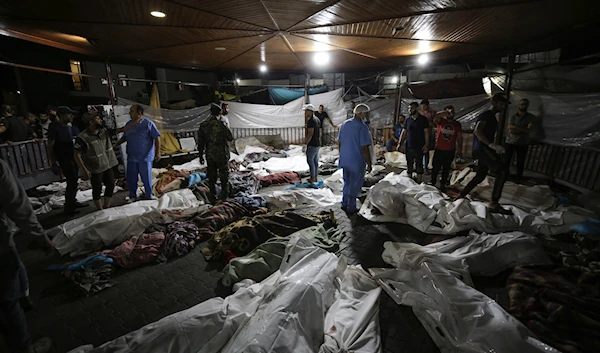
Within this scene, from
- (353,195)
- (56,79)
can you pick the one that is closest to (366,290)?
(353,195)

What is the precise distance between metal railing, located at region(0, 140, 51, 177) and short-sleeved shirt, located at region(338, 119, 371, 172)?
6.73m

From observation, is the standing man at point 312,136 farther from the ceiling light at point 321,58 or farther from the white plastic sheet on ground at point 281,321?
the white plastic sheet on ground at point 281,321

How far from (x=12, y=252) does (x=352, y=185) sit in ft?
13.4

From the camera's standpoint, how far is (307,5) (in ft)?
11.6

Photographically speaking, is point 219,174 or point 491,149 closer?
point 491,149

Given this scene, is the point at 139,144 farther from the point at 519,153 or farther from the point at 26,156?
the point at 519,153

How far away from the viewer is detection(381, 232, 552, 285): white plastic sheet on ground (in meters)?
2.81

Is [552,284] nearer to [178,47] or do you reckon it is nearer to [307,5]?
[307,5]

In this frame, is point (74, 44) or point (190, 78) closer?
point (74, 44)

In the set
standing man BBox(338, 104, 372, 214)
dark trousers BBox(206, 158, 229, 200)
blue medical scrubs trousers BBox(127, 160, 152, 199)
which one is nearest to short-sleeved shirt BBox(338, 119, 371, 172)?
standing man BBox(338, 104, 372, 214)

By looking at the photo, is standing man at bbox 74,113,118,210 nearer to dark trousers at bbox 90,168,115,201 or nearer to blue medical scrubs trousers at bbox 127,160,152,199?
dark trousers at bbox 90,168,115,201

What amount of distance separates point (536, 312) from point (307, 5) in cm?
402

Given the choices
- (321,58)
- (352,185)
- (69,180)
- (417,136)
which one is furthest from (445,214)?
(69,180)

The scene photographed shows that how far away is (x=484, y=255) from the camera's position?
294 centimetres
